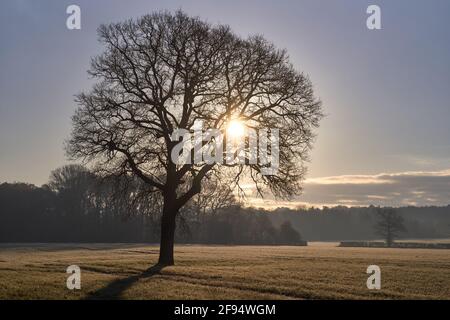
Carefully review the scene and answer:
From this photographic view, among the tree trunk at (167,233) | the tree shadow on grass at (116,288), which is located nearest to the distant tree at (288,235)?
the tree trunk at (167,233)

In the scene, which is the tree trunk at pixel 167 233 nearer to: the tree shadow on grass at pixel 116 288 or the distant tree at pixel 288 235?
the tree shadow on grass at pixel 116 288

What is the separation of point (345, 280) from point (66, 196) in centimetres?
9220

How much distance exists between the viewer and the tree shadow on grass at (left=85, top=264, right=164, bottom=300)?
65.5 ft

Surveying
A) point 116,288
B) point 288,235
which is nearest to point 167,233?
point 116,288

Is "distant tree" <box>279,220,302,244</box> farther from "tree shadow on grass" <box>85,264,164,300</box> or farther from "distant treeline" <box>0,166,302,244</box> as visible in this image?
"tree shadow on grass" <box>85,264,164,300</box>

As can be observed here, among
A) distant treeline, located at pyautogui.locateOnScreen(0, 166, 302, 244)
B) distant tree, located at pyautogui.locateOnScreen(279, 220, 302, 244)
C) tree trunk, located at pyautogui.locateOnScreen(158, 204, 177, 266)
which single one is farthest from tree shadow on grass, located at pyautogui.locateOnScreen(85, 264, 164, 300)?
distant tree, located at pyautogui.locateOnScreen(279, 220, 302, 244)

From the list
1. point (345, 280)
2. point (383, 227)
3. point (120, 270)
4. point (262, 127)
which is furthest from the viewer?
point (383, 227)

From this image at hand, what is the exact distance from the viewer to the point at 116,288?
22188mm

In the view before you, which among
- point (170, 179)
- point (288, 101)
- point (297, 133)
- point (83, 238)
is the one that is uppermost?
point (288, 101)

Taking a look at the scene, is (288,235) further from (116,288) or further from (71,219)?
(116,288)

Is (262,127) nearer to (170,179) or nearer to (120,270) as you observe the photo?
(170,179)

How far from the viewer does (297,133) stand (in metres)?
33.4
